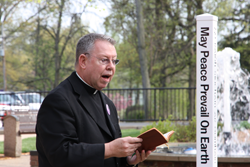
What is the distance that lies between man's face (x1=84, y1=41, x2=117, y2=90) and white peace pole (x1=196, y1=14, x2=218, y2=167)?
0.74 meters

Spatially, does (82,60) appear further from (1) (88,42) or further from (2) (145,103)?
(2) (145,103)

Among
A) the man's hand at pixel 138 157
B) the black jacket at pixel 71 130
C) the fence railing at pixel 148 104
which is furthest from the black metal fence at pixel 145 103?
the black jacket at pixel 71 130

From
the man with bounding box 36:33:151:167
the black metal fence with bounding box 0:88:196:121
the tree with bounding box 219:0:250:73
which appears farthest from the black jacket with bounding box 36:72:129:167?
the tree with bounding box 219:0:250:73

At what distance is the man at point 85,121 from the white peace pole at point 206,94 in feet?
1.67

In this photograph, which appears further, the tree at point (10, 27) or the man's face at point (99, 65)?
the tree at point (10, 27)

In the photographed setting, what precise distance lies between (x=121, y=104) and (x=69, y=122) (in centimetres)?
1374

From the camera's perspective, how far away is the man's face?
2307mm

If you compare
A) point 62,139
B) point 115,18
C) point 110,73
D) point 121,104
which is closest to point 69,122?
point 62,139

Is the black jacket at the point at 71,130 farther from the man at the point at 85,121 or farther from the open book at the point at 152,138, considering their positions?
the open book at the point at 152,138

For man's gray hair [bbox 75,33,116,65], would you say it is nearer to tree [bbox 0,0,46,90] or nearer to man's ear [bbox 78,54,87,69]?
man's ear [bbox 78,54,87,69]

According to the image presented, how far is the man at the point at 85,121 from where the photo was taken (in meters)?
2.05

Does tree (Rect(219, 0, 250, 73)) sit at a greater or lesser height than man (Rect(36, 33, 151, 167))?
greater

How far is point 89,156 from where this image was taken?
207cm

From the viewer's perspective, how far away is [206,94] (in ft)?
8.34
